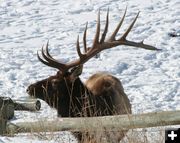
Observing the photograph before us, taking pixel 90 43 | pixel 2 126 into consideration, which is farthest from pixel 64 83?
pixel 90 43

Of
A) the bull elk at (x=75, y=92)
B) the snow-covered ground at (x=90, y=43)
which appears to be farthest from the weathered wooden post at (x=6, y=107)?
the bull elk at (x=75, y=92)

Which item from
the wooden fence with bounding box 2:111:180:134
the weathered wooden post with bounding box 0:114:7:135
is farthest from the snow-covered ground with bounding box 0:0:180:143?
the weathered wooden post with bounding box 0:114:7:135

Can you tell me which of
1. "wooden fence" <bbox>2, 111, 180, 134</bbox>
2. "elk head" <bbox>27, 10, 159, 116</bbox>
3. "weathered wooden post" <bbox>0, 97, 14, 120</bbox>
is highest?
"elk head" <bbox>27, 10, 159, 116</bbox>

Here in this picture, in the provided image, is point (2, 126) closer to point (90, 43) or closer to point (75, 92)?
point (75, 92)

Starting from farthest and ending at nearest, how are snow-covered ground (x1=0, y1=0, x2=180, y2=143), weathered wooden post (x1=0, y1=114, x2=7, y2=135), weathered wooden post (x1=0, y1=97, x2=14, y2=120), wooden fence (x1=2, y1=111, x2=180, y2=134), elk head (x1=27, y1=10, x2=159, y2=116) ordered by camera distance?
snow-covered ground (x1=0, y1=0, x2=180, y2=143), elk head (x1=27, y1=10, x2=159, y2=116), weathered wooden post (x1=0, y1=97, x2=14, y2=120), weathered wooden post (x1=0, y1=114, x2=7, y2=135), wooden fence (x1=2, y1=111, x2=180, y2=134)

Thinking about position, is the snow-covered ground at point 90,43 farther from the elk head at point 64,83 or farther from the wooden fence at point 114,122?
the elk head at point 64,83

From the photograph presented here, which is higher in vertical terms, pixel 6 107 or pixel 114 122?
pixel 114 122

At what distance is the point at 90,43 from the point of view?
16.1 metres

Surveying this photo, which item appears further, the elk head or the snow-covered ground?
the snow-covered ground

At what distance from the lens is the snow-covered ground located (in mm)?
11492

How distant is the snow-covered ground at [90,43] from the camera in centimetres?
1149

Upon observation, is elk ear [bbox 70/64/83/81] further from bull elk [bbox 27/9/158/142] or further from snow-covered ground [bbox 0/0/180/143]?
snow-covered ground [bbox 0/0/180/143]

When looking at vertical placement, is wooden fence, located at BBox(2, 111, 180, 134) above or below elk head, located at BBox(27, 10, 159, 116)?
below

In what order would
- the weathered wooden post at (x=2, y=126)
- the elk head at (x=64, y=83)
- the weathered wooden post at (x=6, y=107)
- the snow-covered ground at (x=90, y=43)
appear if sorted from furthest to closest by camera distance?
the snow-covered ground at (x=90, y=43)
the elk head at (x=64, y=83)
the weathered wooden post at (x=6, y=107)
the weathered wooden post at (x=2, y=126)
